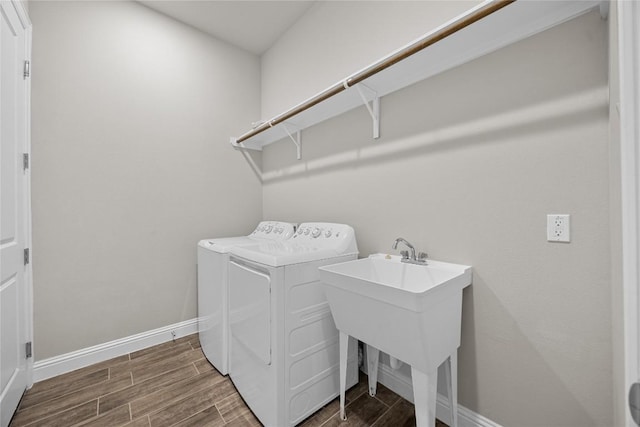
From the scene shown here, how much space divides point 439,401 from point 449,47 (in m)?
1.84

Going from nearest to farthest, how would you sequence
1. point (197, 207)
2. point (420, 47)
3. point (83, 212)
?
1. point (420, 47)
2. point (83, 212)
3. point (197, 207)

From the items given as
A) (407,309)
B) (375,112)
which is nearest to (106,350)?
(407,309)

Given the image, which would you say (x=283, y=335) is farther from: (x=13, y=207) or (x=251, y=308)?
(x=13, y=207)

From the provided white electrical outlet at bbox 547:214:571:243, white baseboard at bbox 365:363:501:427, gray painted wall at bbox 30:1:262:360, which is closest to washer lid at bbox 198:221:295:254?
gray painted wall at bbox 30:1:262:360

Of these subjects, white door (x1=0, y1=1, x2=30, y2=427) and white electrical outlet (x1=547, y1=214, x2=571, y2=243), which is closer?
white electrical outlet (x1=547, y1=214, x2=571, y2=243)

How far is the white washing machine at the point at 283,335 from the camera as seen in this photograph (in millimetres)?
1330

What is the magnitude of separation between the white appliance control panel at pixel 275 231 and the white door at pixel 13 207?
1535mm

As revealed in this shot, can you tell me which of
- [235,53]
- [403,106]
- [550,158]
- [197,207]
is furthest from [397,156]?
[235,53]

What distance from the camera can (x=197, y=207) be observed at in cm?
248

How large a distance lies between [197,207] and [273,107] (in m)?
1.28

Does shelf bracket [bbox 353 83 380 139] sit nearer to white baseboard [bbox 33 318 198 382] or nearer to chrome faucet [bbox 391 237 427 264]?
chrome faucet [bbox 391 237 427 264]

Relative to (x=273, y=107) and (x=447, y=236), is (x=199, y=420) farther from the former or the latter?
(x=273, y=107)

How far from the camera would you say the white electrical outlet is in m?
1.05

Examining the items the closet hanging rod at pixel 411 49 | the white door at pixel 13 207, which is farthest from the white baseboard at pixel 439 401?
the white door at pixel 13 207
